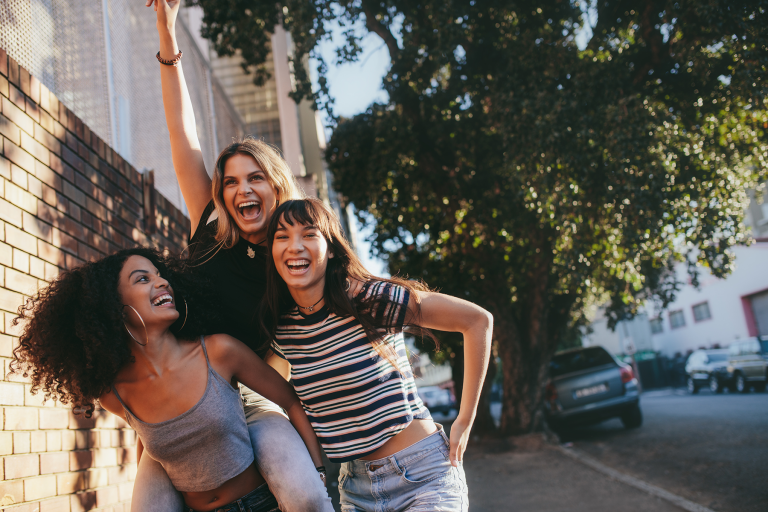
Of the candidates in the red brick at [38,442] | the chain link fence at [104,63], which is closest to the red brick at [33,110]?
the chain link fence at [104,63]

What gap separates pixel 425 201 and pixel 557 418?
200 inches

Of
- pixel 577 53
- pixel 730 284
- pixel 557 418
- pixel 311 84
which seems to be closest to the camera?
pixel 577 53

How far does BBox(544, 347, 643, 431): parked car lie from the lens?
11.2m

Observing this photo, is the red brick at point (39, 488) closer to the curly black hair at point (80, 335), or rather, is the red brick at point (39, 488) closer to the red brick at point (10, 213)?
the curly black hair at point (80, 335)

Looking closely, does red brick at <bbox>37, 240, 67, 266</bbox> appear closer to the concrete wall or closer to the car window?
the car window

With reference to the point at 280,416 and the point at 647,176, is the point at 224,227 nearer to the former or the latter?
the point at 280,416

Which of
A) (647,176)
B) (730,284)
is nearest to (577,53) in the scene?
(647,176)

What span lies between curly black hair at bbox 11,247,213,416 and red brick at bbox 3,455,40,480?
1.78ft

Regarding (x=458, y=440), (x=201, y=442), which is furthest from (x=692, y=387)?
(x=201, y=442)

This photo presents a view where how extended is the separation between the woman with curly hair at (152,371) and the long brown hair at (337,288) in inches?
10.2

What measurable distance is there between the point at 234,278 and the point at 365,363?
32.9 inches

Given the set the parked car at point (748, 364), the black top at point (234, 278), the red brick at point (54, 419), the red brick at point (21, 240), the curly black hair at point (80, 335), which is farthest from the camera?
the parked car at point (748, 364)

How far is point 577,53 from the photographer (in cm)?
830

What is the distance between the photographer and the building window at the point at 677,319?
32.2 meters
